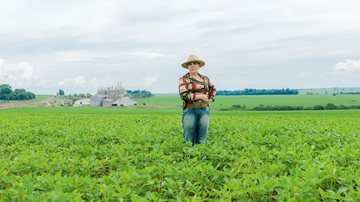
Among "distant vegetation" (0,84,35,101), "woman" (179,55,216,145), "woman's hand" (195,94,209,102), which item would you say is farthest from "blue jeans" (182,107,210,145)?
"distant vegetation" (0,84,35,101)

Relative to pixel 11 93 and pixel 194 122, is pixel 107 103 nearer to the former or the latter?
pixel 11 93

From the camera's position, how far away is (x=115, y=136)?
10.0 metres

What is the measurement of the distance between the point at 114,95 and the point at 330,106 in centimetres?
5243

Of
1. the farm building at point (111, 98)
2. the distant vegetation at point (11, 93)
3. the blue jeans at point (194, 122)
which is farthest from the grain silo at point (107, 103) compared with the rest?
the blue jeans at point (194, 122)

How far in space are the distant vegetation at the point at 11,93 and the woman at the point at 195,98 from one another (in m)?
92.3

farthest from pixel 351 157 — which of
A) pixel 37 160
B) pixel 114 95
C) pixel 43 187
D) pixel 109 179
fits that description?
pixel 114 95

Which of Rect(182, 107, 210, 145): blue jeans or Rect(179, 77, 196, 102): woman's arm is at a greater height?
Rect(179, 77, 196, 102): woman's arm

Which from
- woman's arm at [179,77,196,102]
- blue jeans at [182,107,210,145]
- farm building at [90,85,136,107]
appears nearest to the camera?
woman's arm at [179,77,196,102]

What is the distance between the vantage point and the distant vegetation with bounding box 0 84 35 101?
3585 inches

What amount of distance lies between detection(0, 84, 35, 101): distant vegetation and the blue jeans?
92249mm

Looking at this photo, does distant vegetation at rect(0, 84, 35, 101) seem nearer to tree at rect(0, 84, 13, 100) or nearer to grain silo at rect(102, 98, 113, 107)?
tree at rect(0, 84, 13, 100)

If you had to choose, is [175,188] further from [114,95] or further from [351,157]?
[114,95]

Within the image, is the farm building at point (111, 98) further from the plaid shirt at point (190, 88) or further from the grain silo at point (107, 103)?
the plaid shirt at point (190, 88)

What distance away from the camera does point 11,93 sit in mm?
92438
